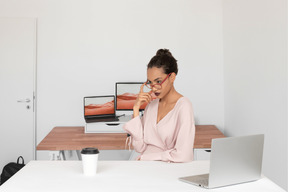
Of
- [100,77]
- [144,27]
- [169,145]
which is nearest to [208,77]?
[144,27]

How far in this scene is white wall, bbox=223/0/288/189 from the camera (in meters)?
2.71

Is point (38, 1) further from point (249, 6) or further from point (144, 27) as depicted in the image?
point (249, 6)

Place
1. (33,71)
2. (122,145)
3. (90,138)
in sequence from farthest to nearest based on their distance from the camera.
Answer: (33,71) < (90,138) < (122,145)

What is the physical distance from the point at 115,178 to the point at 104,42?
2.77 metres

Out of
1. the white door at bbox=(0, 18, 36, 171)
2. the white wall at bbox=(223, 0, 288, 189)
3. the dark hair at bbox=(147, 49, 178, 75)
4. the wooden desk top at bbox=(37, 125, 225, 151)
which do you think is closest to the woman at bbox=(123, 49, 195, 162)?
the dark hair at bbox=(147, 49, 178, 75)

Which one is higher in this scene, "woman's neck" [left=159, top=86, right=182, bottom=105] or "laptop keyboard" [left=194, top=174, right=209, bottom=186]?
"woman's neck" [left=159, top=86, right=182, bottom=105]

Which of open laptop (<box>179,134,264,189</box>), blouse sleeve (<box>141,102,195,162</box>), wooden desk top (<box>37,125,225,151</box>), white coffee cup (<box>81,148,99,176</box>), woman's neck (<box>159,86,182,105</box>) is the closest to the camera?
open laptop (<box>179,134,264,189</box>)

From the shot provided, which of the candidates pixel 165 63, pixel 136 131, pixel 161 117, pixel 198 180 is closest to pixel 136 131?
pixel 136 131

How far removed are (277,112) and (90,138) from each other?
1672mm

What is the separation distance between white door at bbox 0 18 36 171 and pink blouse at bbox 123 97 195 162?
2.34 meters

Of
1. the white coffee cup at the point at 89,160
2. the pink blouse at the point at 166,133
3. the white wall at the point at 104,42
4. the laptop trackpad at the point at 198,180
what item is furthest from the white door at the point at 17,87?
the laptop trackpad at the point at 198,180

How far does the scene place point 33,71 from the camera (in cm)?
425

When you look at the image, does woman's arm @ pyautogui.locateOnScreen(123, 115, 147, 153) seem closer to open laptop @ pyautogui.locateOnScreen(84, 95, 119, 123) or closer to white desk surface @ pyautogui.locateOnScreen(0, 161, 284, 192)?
white desk surface @ pyautogui.locateOnScreen(0, 161, 284, 192)

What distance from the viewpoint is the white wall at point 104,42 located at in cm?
427
